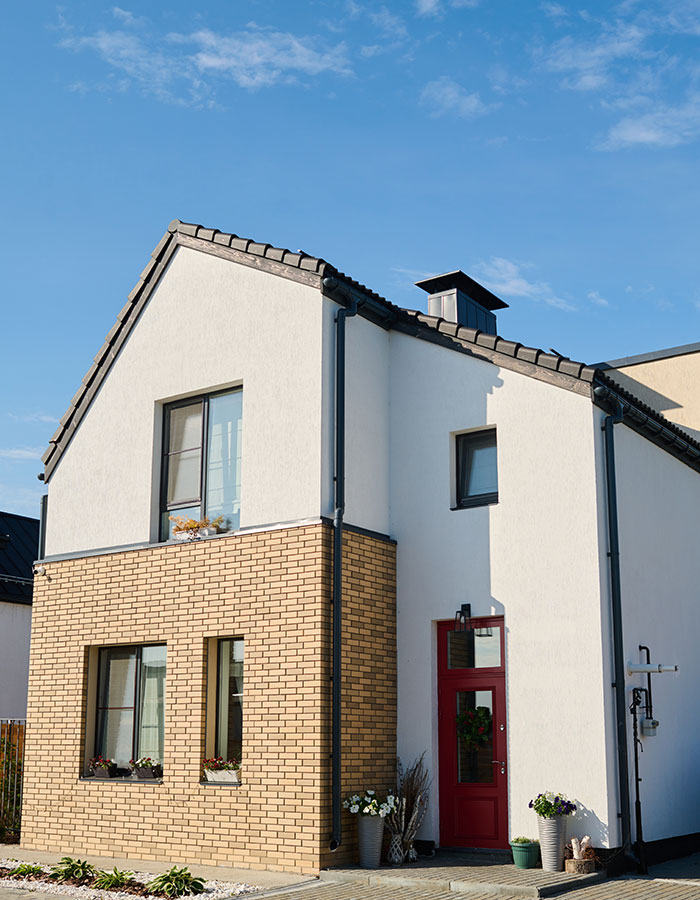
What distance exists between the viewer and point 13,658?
2055cm

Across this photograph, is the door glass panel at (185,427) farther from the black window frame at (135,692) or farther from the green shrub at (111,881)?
the green shrub at (111,881)

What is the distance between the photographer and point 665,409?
19.4 metres

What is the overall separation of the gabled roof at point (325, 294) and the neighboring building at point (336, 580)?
0.14 ft

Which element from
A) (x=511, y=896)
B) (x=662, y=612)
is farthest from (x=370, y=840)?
(x=662, y=612)

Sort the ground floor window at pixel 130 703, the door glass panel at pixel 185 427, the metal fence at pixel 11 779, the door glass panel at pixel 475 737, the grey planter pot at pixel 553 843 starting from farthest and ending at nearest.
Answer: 1. the metal fence at pixel 11 779
2. the door glass panel at pixel 185 427
3. the ground floor window at pixel 130 703
4. the door glass panel at pixel 475 737
5. the grey planter pot at pixel 553 843

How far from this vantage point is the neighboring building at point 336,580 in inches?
469

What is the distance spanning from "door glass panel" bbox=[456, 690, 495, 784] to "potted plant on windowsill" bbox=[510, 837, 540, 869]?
3.21 feet

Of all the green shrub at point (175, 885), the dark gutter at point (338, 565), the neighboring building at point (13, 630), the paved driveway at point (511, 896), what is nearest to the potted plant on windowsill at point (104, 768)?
the paved driveway at point (511, 896)

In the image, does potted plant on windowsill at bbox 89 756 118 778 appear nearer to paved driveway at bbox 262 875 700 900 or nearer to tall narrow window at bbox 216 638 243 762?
tall narrow window at bbox 216 638 243 762

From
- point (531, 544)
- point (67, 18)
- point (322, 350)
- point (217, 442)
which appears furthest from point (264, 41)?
point (531, 544)

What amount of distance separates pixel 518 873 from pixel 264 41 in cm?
881

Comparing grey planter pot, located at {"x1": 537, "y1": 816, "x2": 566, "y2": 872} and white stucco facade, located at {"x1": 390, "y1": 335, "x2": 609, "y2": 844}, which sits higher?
white stucco facade, located at {"x1": 390, "y1": 335, "x2": 609, "y2": 844}

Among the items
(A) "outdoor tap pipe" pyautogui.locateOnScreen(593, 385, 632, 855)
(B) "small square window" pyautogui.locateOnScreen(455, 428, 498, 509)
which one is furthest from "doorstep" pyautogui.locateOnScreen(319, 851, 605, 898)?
(B) "small square window" pyautogui.locateOnScreen(455, 428, 498, 509)

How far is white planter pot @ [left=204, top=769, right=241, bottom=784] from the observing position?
12.4 metres
